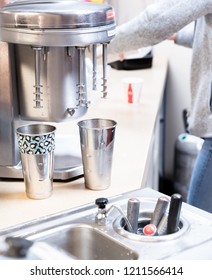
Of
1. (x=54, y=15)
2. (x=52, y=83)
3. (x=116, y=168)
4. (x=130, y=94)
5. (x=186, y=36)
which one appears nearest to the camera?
(x=54, y=15)

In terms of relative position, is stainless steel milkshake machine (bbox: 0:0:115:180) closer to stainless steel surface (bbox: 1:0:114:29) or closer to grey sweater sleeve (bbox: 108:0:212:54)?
stainless steel surface (bbox: 1:0:114:29)

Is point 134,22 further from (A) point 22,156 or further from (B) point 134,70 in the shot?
(B) point 134,70

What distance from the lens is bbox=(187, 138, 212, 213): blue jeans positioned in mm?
1584

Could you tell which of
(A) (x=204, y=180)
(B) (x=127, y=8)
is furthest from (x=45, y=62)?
(B) (x=127, y=8)

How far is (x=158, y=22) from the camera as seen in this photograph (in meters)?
1.49

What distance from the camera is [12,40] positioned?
114 cm

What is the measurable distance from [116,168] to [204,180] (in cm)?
37

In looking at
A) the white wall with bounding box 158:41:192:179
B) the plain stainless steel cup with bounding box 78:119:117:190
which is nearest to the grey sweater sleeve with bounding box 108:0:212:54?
the plain stainless steel cup with bounding box 78:119:117:190

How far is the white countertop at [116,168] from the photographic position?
3.67 ft

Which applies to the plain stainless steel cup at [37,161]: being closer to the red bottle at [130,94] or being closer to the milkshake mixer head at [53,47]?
the milkshake mixer head at [53,47]

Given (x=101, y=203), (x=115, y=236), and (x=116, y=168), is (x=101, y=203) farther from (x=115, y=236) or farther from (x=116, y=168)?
(x=116, y=168)

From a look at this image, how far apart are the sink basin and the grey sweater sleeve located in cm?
71

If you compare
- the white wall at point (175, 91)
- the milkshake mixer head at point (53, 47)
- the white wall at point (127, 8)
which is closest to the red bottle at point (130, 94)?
the white wall at point (127, 8)

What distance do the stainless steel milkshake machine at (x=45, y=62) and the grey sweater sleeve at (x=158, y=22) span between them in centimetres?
30
